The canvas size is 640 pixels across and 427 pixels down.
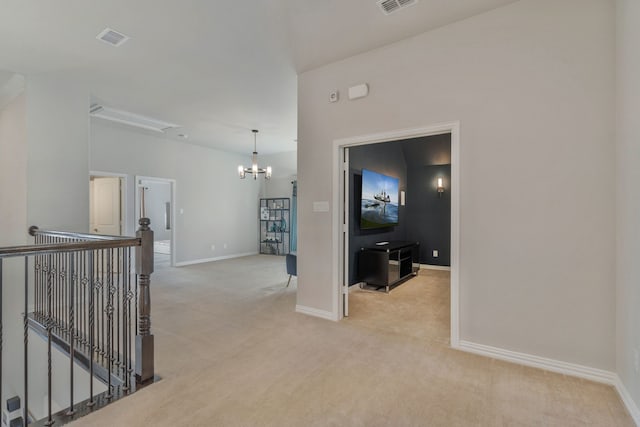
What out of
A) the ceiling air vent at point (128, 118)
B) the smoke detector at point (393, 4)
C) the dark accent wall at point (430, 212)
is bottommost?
the dark accent wall at point (430, 212)

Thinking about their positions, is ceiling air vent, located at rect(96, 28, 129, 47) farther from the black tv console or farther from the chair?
the black tv console

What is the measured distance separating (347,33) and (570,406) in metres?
3.29

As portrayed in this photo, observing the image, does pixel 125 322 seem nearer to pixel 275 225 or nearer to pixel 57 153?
pixel 57 153

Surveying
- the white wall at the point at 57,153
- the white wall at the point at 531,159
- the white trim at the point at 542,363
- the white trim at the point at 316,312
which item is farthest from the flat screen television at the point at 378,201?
the white wall at the point at 57,153

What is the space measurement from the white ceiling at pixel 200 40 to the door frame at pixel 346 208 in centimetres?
89

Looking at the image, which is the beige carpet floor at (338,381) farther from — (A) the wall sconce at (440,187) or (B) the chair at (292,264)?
(A) the wall sconce at (440,187)

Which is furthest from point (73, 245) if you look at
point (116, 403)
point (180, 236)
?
point (180, 236)

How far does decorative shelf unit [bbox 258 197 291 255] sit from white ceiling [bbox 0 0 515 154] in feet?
14.3

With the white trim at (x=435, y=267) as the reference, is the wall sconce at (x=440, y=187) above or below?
above

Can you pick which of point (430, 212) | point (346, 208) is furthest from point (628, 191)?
point (430, 212)

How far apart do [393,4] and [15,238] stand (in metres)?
5.08

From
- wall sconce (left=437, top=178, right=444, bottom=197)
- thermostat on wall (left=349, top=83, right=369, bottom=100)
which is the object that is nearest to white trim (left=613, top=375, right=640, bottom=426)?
thermostat on wall (left=349, top=83, right=369, bottom=100)

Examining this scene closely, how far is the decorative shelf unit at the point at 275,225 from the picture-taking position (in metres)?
8.57

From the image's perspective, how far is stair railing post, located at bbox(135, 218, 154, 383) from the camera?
222 centimetres
